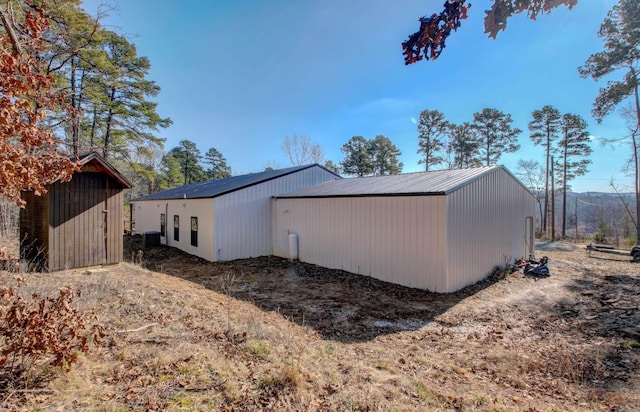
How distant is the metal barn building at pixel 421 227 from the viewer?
7.16m

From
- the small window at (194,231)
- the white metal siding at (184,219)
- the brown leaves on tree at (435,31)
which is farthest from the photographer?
the small window at (194,231)

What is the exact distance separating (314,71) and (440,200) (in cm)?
855

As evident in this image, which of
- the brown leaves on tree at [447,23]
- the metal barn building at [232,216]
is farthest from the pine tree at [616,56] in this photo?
the brown leaves on tree at [447,23]

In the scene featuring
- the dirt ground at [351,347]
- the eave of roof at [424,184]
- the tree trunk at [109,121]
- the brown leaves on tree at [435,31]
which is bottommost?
the dirt ground at [351,347]

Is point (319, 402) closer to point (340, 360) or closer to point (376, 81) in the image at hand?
point (340, 360)

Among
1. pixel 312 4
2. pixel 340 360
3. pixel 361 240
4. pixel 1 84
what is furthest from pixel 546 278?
pixel 1 84

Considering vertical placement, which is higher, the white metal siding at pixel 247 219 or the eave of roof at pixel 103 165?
the eave of roof at pixel 103 165

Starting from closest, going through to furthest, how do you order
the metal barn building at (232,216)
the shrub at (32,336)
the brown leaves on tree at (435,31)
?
1. the brown leaves on tree at (435,31)
2. the shrub at (32,336)
3. the metal barn building at (232,216)

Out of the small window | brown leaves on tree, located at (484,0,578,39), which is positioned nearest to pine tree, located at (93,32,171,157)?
the small window

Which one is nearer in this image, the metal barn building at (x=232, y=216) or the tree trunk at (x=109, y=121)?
the metal barn building at (x=232, y=216)

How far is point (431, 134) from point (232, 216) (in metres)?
21.9

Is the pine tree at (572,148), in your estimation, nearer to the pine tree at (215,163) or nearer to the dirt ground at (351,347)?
the dirt ground at (351,347)

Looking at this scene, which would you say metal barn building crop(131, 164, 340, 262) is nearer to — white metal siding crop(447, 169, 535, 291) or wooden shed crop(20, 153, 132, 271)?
wooden shed crop(20, 153, 132, 271)

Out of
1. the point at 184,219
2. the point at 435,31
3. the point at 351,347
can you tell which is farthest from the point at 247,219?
the point at 435,31
